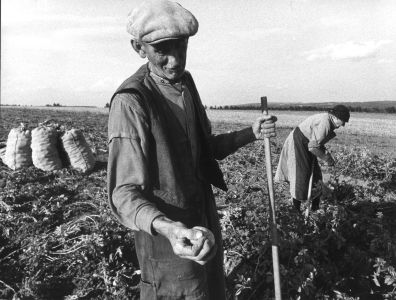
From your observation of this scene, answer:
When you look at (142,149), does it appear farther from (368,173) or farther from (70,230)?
(368,173)

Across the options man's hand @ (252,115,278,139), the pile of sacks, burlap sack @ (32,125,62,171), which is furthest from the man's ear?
burlap sack @ (32,125,62,171)

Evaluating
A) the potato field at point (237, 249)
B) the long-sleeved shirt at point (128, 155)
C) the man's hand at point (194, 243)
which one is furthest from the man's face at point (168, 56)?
the potato field at point (237, 249)

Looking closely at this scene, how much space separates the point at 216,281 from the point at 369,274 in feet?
6.97

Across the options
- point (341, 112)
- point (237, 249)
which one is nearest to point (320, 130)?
point (341, 112)

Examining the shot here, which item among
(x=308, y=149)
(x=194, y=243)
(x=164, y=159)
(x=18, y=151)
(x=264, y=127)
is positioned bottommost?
(x=18, y=151)

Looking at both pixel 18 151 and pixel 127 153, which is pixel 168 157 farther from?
pixel 18 151

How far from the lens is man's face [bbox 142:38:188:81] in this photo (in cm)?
143

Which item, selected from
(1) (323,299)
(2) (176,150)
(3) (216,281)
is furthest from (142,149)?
(1) (323,299)

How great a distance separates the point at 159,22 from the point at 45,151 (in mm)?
5336

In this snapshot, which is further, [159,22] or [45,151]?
[45,151]

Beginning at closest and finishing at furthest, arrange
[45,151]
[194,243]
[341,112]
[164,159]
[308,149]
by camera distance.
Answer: [194,243]
[164,159]
[341,112]
[308,149]
[45,151]

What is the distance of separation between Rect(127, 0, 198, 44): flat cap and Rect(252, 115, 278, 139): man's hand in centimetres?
56

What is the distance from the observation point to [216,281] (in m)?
1.84

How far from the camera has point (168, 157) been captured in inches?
58.7
